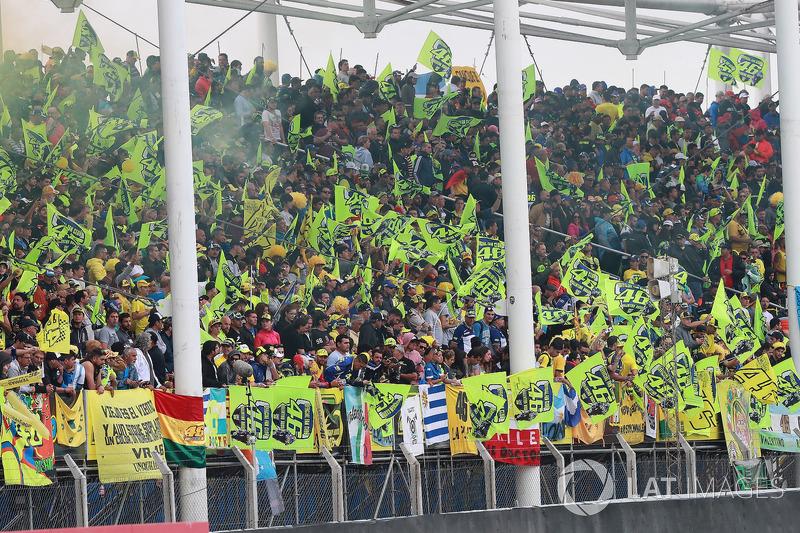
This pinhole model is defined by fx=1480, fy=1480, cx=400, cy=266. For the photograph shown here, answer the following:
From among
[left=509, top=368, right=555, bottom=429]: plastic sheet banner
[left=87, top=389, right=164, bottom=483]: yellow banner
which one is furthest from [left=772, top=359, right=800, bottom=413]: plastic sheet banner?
[left=87, top=389, right=164, bottom=483]: yellow banner

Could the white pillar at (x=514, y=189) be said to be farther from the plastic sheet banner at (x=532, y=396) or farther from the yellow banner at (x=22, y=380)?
the yellow banner at (x=22, y=380)

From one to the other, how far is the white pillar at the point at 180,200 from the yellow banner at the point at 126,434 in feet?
4.25

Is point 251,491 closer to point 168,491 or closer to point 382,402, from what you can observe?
point 168,491

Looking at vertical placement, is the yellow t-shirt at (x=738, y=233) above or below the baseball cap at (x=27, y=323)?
above

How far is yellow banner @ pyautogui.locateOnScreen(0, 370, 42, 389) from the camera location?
1307 cm

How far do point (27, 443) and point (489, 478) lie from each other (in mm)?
5297

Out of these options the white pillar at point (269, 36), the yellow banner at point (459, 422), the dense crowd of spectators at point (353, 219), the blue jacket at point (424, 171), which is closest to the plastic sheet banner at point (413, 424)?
the yellow banner at point (459, 422)

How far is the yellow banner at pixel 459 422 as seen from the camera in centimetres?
1614

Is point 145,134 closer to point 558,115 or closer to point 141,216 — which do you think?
point 141,216

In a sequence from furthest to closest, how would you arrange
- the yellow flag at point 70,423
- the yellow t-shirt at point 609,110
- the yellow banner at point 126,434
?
the yellow t-shirt at point 609,110, the yellow banner at point 126,434, the yellow flag at point 70,423

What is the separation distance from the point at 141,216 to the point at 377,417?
731 centimetres

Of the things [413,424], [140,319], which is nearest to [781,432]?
[413,424]

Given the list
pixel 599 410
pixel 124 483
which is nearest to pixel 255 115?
pixel 599 410

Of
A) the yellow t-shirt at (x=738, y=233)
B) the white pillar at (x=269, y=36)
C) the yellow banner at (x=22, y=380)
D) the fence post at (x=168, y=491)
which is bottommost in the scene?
the fence post at (x=168, y=491)
